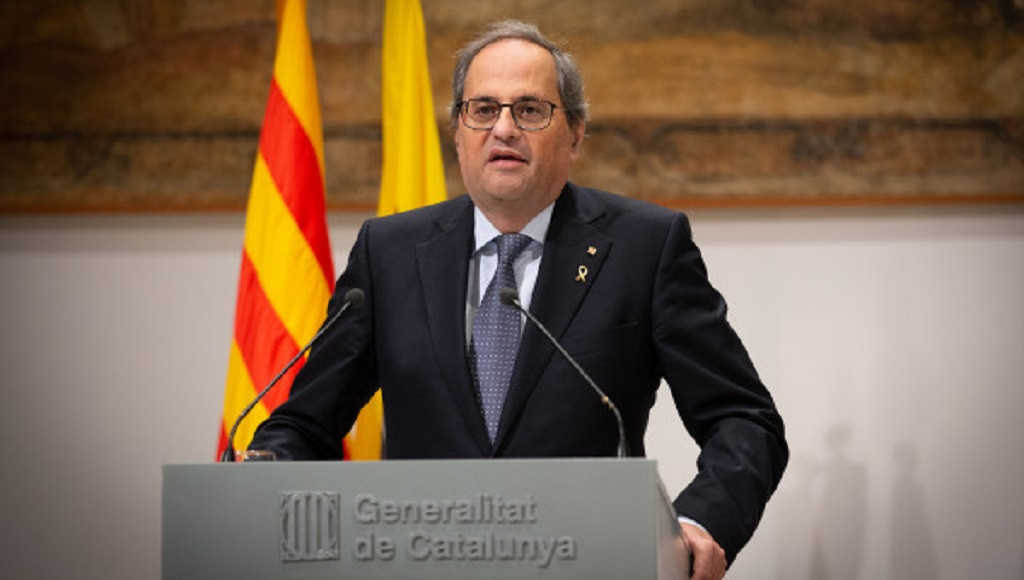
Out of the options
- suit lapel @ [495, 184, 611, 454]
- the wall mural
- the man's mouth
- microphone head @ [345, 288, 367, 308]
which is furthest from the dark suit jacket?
the wall mural

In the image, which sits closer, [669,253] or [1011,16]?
[669,253]

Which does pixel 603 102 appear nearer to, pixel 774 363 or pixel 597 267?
pixel 774 363

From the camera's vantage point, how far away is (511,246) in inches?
111

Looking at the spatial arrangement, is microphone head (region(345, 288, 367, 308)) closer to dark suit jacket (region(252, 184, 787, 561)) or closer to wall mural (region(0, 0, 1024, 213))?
dark suit jacket (region(252, 184, 787, 561))

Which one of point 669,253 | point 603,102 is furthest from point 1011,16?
point 669,253

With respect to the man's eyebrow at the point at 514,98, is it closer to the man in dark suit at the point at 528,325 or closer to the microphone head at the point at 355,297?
the man in dark suit at the point at 528,325

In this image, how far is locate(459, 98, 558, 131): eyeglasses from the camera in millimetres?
2768

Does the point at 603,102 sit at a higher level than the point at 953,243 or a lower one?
higher

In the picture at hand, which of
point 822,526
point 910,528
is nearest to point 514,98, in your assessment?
point 822,526

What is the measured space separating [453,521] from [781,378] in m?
2.94

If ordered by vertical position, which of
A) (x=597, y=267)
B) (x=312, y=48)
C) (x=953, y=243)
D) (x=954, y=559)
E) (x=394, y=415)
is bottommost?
(x=954, y=559)

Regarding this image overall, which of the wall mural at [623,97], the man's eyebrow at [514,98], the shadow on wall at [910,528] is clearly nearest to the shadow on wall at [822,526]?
the shadow on wall at [910,528]

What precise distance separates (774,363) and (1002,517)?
947mm

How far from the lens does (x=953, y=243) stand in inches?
178
